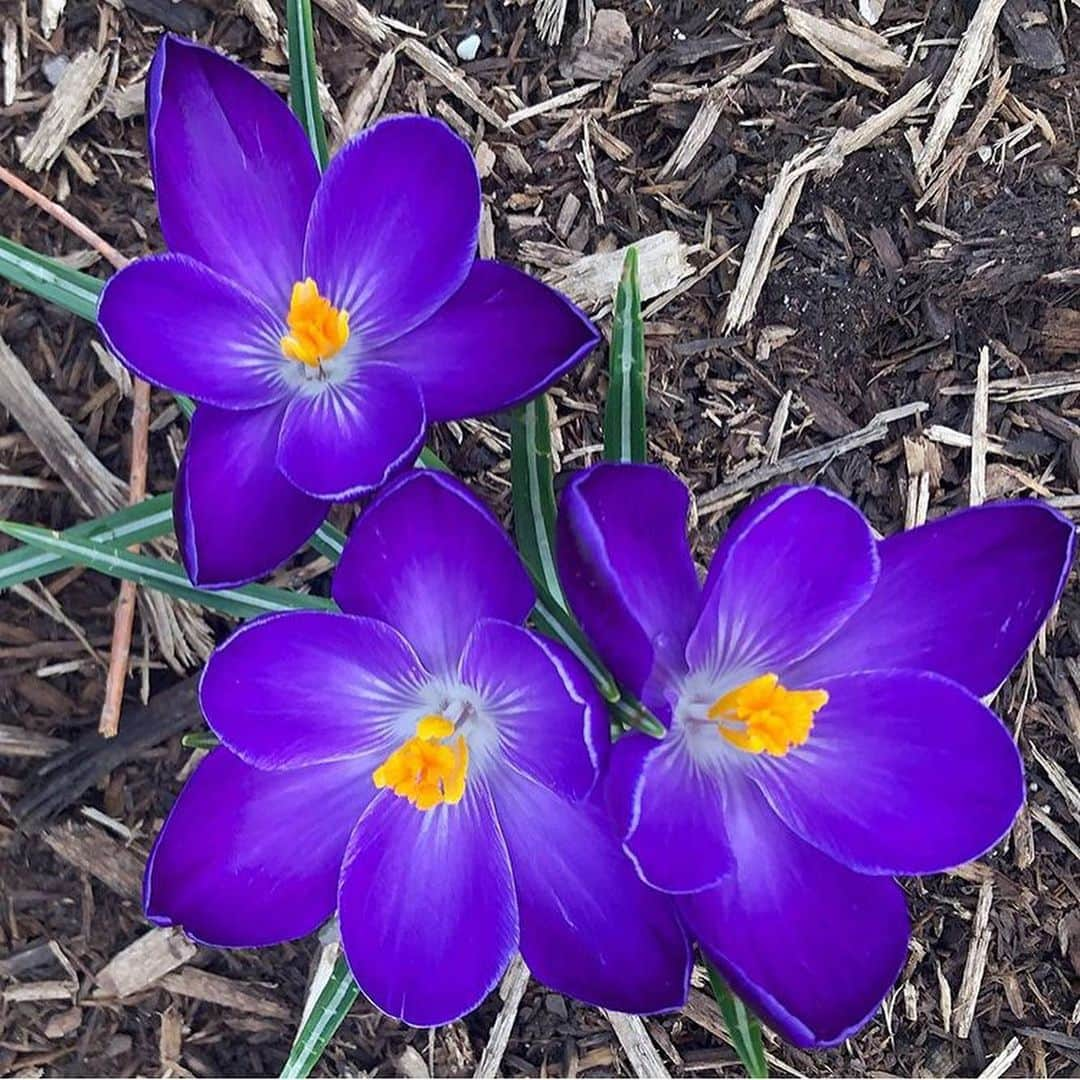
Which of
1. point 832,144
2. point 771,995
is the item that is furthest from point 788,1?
point 771,995

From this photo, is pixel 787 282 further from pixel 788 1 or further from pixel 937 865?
pixel 937 865

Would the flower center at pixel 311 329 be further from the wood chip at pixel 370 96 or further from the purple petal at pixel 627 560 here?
the wood chip at pixel 370 96

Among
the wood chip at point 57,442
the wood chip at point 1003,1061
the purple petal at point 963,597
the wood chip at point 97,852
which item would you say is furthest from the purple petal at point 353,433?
the wood chip at point 1003,1061

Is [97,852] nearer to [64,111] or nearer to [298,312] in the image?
[298,312]

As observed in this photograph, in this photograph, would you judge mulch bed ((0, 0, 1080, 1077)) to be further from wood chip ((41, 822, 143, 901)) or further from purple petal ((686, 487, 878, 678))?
purple petal ((686, 487, 878, 678))

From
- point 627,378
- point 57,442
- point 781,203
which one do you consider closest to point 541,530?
point 627,378

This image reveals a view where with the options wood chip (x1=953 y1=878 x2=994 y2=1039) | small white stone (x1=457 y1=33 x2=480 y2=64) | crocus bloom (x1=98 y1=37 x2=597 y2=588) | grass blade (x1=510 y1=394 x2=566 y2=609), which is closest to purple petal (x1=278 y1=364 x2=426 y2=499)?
crocus bloom (x1=98 y1=37 x2=597 y2=588)
